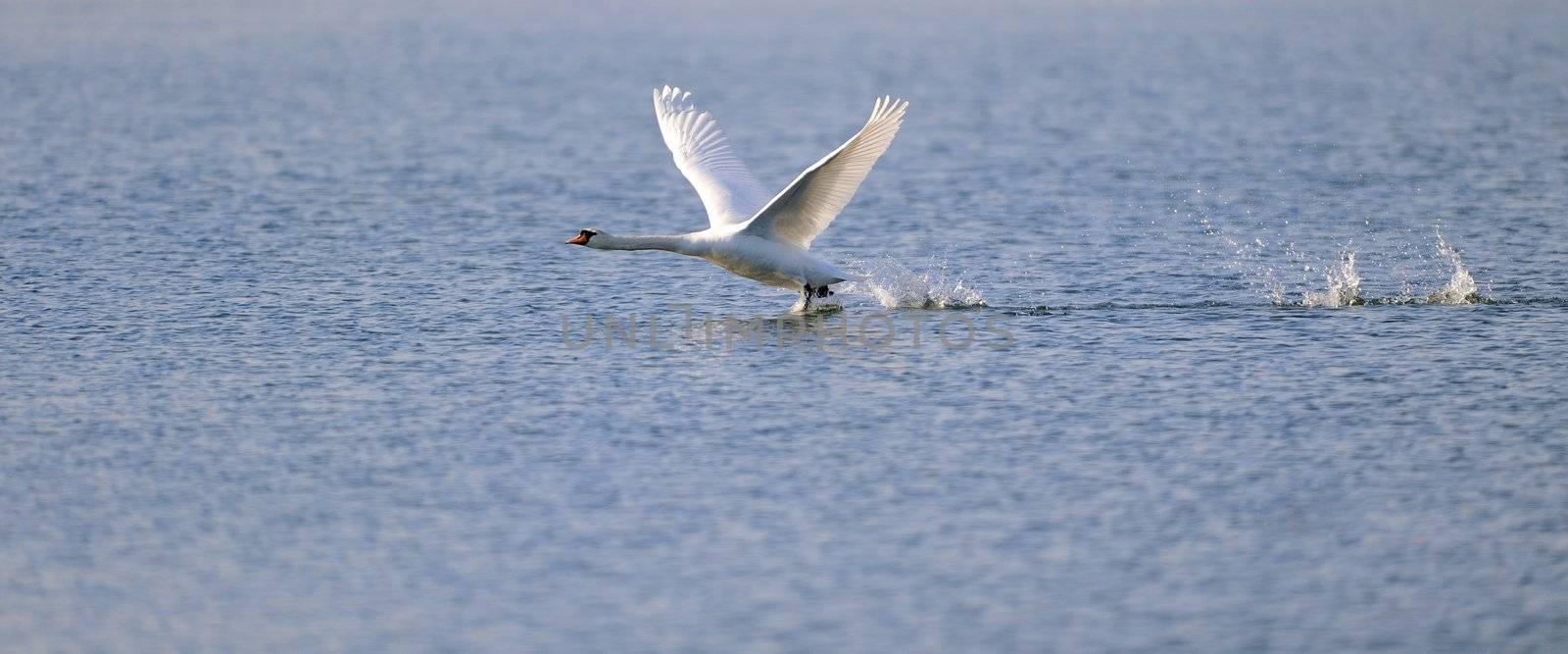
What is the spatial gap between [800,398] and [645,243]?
9.91 ft

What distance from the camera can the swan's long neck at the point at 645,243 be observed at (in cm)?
1537

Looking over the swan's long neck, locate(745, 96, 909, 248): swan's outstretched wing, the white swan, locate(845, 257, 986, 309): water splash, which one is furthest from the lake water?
locate(745, 96, 909, 248): swan's outstretched wing

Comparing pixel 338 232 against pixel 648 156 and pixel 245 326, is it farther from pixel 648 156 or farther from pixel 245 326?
pixel 648 156

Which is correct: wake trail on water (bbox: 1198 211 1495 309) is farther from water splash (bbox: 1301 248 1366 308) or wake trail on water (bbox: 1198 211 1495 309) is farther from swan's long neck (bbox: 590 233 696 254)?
swan's long neck (bbox: 590 233 696 254)

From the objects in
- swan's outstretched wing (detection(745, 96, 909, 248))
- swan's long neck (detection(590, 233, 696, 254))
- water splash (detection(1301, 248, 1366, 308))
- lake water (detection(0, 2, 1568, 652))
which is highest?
swan's outstretched wing (detection(745, 96, 909, 248))

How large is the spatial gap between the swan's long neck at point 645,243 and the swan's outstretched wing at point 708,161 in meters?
0.78

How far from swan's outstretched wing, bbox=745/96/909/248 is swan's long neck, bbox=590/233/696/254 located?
51 cm

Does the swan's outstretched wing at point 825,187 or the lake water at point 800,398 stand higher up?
the swan's outstretched wing at point 825,187

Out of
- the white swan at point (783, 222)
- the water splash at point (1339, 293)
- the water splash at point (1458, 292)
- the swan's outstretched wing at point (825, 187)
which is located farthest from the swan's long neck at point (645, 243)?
the water splash at point (1458, 292)

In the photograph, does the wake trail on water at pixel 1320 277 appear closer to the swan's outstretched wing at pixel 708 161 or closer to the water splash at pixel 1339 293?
the water splash at pixel 1339 293

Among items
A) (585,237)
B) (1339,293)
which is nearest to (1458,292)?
(1339,293)

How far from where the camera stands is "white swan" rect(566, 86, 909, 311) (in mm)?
14320

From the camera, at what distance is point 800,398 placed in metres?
12.9

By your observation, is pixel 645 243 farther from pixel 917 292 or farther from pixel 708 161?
pixel 917 292
